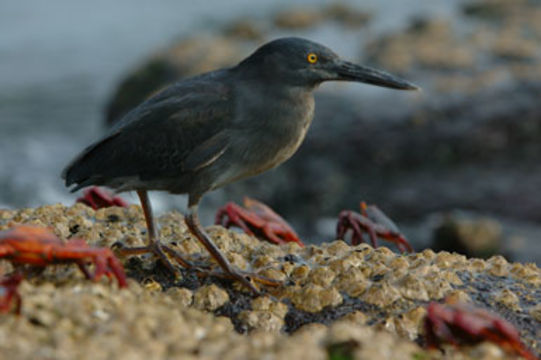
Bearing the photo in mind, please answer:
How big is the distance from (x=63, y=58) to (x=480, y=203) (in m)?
10.9

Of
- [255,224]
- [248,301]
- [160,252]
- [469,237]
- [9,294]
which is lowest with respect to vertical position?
[469,237]

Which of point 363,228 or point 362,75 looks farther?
point 363,228

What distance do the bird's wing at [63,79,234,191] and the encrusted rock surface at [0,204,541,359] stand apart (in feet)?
1.13

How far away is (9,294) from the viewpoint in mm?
2637

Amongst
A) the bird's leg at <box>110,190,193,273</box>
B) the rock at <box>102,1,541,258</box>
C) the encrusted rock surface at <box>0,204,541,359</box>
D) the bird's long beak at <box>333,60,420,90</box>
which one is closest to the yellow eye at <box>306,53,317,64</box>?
the bird's long beak at <box>333,60,420,90</box>

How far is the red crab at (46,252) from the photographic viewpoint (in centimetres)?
297

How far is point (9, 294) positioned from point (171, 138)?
1.61m

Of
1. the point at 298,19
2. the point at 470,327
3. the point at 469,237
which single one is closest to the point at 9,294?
the point at 470,327

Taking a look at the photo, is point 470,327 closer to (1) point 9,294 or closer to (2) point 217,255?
(2) point 217,255

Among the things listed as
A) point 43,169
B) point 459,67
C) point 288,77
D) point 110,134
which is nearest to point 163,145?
point 110,134

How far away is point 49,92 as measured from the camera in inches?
601

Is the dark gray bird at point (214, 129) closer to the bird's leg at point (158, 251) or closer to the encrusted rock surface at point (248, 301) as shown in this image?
the bird's leg at point (158, 251)

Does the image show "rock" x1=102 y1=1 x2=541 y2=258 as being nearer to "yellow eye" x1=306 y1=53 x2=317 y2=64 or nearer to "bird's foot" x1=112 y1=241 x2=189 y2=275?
"yellow eye" x1=306 y1=53 x2=317 y2=64

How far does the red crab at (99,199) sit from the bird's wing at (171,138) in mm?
887
